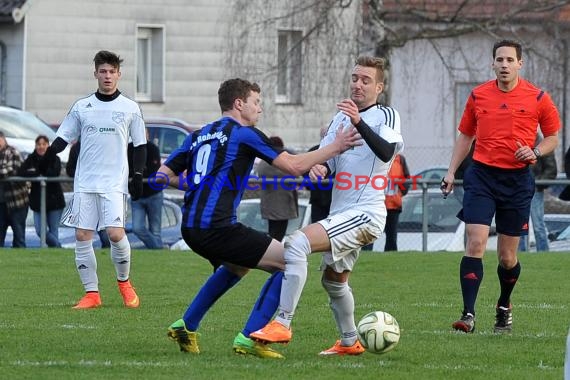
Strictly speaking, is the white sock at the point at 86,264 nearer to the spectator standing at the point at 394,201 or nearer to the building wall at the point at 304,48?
the spectator standing at the point at 394,201

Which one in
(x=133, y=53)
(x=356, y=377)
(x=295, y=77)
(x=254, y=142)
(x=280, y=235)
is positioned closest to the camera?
(x=356, y=377)

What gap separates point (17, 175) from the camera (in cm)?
1994

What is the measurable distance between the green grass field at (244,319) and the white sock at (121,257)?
0.32 m

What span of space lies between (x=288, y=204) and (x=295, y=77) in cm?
1165

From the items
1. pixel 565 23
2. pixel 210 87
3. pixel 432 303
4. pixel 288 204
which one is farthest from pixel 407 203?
pixel 210 87

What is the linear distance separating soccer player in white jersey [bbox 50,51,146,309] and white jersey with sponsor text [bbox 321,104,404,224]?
3.37 meters

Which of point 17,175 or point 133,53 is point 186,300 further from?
point 133,53

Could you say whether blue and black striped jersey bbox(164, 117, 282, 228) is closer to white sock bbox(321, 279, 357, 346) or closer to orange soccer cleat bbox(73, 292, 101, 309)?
white sock bbox(321, 279, 357, 346)

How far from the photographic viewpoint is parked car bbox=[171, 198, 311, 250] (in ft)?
66.1

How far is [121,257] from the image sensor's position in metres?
12.4

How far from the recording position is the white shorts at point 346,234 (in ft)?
28.9

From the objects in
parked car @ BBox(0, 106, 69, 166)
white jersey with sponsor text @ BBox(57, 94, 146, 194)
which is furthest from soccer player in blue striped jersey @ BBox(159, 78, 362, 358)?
parked car @ BBox(0, 106, 69, 166)

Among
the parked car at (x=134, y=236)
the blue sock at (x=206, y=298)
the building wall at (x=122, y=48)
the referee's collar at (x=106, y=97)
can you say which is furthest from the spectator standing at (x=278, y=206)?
the building wall at (x=122, y=48)

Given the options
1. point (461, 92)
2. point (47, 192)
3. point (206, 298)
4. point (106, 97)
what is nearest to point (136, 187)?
point (106, 97)
